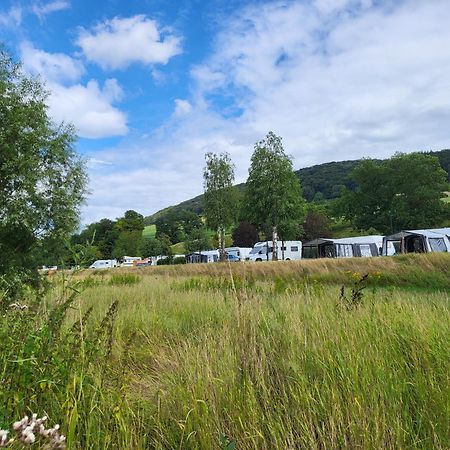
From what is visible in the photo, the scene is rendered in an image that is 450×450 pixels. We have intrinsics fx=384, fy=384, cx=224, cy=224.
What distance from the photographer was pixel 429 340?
2.80 meters

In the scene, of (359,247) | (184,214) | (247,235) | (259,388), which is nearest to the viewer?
(259,388)

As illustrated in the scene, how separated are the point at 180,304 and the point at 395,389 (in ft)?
15.4

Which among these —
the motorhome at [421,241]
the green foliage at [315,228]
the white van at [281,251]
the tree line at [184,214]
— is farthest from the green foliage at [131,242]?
the motorhome at [421,241]

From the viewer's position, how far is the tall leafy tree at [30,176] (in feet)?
38.5

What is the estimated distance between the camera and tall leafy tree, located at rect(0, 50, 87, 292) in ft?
38.5

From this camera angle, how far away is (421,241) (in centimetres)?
3050

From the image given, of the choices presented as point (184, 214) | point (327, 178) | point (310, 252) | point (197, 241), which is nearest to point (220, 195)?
point (310, 252)

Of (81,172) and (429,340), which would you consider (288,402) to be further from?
(81,172)

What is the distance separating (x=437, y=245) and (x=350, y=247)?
11823mm

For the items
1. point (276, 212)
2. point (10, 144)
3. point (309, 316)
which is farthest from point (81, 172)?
point (276, 212)

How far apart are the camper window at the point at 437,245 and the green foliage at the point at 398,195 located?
91.4 ft

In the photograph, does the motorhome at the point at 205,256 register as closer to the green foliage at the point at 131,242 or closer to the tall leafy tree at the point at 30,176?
the green foliage at the point at 131,242

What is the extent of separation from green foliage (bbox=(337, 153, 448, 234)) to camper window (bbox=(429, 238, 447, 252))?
27.8 metres

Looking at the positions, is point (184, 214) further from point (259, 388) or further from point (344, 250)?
point (259, 388)
